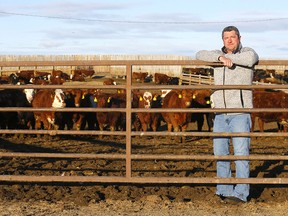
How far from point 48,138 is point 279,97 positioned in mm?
6745

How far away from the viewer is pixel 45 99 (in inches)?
709

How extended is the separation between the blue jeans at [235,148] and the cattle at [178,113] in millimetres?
9218

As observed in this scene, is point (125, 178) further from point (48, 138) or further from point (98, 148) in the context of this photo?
point (48, 138)

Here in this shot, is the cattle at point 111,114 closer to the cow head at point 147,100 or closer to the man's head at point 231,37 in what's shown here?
the cow head at point 147,100

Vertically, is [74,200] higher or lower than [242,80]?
lower

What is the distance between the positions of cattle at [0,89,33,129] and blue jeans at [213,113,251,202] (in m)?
11.3

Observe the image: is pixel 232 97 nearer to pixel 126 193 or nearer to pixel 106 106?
pixel 126 193

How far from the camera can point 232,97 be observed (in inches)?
283

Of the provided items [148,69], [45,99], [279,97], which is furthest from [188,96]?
[148,69]

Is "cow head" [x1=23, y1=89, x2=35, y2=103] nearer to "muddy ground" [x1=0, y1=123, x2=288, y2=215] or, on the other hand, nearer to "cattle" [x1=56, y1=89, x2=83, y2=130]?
"cattle" [x1=56, y1=89, x2=83, y2=130]

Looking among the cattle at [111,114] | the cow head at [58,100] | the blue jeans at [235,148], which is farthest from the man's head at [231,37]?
the cattle at [111,114]

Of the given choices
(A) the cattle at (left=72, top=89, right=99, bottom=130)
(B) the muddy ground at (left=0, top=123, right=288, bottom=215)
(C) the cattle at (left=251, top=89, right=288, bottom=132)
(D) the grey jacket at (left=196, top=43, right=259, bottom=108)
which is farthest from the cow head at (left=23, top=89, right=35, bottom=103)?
(D) the grey jacket at (left=196, top=43, right=259, bottom=108)

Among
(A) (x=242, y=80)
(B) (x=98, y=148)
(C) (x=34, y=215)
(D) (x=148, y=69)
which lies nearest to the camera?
(C) (x=34, y=215)

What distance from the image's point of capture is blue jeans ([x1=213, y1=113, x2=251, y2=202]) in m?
7.23
